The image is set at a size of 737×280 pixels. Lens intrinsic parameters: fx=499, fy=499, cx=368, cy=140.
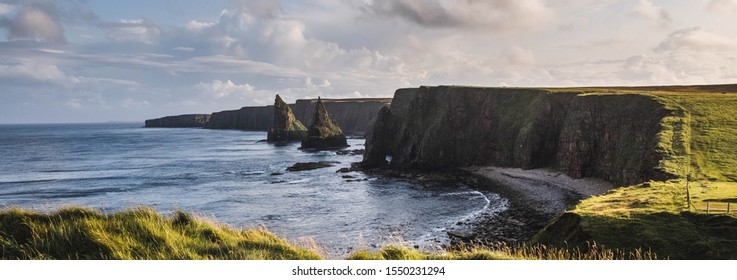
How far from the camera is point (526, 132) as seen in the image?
275 feet

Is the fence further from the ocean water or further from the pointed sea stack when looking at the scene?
the pointed sea stack

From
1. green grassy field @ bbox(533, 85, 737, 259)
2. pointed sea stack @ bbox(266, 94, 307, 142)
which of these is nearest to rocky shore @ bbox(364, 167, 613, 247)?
green grassy field @ bbox(533, 85, 737, 259)

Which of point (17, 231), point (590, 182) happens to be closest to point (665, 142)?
point (590, 182)

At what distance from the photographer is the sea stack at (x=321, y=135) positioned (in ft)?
463

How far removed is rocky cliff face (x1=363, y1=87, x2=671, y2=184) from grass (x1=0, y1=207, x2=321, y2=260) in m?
42.4

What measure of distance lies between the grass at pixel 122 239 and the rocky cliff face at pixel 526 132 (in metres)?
42.4

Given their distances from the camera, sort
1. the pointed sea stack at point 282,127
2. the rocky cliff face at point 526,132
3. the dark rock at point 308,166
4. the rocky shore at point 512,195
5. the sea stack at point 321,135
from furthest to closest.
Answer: the pointed sea stack at point 282,127 < the sea stack at point 321,135 < the dark rock at point 308,166 < the rocky cliff face at point 526,132 < the rocky shore at point 512,195

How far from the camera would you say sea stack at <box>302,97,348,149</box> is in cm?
14100

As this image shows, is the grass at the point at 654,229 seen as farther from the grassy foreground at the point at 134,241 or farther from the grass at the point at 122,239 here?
the grass at the point at 122,239

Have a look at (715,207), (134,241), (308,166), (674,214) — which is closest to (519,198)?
(715,207)

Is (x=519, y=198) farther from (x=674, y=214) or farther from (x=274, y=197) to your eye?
(x=674, y=214)

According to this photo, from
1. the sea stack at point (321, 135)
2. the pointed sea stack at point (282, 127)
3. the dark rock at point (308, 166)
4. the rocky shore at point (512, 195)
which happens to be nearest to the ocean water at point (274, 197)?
the rocky shore at point (512, 195)

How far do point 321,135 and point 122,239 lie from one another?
130m

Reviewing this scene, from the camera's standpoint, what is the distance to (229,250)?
40.5ft
